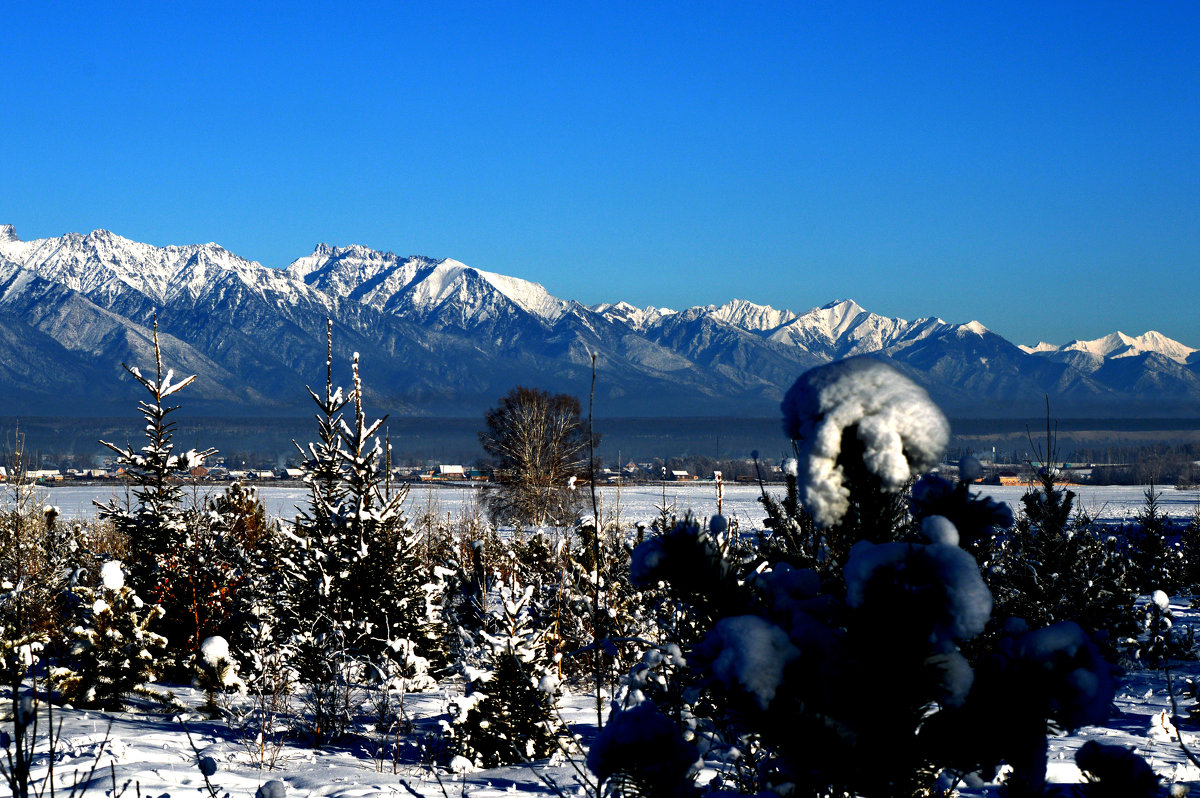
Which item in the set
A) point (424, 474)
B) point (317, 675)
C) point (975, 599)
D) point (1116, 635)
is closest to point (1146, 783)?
point (975, 599)

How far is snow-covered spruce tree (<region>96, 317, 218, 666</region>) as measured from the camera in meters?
9.27

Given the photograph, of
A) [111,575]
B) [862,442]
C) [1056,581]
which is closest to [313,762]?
[111,575]

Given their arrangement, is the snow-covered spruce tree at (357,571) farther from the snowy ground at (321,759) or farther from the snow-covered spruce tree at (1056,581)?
the snow-covered spruce tree at (1056,581)

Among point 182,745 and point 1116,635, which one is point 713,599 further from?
point 1116,635

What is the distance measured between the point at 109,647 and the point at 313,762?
127 inches

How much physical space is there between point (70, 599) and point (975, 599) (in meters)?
10.7

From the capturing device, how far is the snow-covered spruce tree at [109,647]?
7.77 meters

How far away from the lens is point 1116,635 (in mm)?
11406

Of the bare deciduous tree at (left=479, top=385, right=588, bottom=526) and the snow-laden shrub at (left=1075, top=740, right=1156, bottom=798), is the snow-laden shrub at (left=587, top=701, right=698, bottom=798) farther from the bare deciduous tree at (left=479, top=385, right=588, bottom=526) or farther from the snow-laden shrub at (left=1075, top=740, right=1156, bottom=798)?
the bare deciduous tree at (left=479, top=385, right=588, bottom=526)

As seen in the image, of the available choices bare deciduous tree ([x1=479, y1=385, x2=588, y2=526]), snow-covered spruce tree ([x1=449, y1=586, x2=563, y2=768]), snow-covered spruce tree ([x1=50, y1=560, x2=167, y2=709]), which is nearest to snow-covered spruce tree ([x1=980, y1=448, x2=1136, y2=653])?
snow-covered spruce tree ([x1=449, y1=586, x2=563, y2=768])

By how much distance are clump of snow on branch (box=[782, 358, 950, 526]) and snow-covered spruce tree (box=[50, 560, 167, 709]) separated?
803 cm

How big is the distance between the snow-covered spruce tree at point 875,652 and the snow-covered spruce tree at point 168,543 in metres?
8.99

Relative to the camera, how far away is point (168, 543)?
962 cm

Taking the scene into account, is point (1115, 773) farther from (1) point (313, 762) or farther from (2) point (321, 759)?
(2) point (321, 759)
